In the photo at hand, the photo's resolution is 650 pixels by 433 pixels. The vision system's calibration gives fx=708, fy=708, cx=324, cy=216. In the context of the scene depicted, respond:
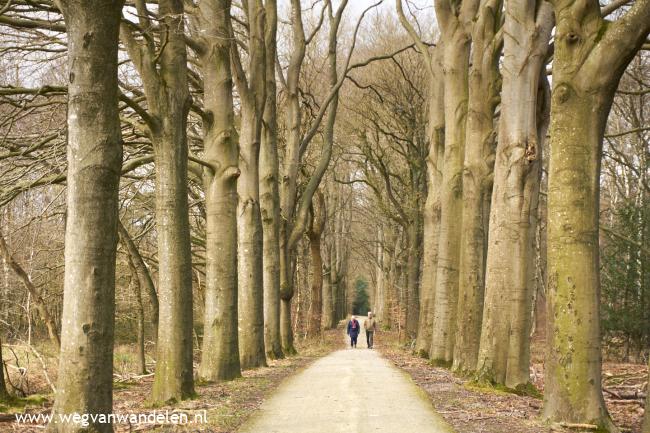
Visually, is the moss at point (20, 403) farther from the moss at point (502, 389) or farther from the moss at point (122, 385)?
the moss at point (502, 389)

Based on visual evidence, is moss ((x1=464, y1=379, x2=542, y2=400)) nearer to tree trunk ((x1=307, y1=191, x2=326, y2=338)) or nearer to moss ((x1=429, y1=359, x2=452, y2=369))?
moss ((x1=429, y1=359, x2=452, y2=369))

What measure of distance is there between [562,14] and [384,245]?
3065cm

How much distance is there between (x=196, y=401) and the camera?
970 centimetres

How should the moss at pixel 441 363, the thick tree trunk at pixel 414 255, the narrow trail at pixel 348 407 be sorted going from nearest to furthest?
1. the narrow trail at pixel 348 407
2. the moss at pixel 441 363
3. the thick tree trunk at pixel 414 255

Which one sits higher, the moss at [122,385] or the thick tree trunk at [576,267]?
the thick tree trunk at [576,267]

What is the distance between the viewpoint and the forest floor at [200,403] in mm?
7480

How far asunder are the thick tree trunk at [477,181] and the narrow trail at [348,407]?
145cm

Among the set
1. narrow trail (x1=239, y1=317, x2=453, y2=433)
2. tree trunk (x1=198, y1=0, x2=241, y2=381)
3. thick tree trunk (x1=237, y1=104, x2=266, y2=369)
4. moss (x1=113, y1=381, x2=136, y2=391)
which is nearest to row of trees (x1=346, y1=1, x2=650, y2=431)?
narrow trail (x1=239, y1=317, x2=453, y2=433)

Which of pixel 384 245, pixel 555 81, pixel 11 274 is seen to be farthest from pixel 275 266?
pixel 384 245

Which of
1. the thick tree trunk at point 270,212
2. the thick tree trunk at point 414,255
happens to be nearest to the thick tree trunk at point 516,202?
the thick tree trunk at point 270,212

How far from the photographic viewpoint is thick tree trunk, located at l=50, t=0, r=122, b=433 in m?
5.99

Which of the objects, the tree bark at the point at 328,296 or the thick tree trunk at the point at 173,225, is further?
the tree bark at the point at 328,296

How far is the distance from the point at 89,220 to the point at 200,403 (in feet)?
13.8

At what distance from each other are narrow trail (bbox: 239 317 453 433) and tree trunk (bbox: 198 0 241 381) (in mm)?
1446
